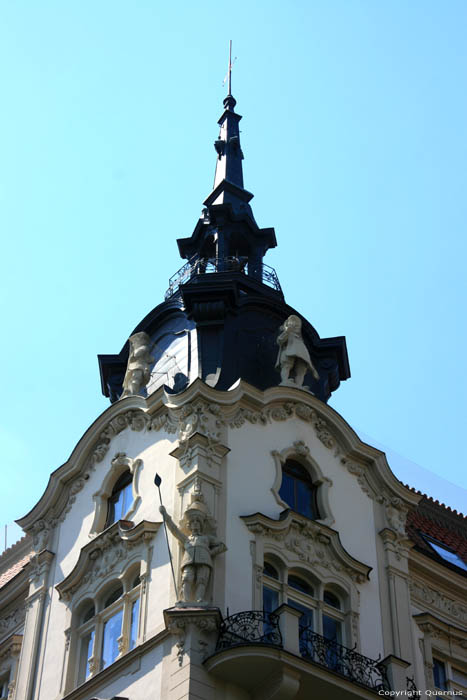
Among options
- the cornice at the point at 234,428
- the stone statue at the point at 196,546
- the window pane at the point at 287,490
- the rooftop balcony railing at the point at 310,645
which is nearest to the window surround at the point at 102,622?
the stone statue at the point at 196,546

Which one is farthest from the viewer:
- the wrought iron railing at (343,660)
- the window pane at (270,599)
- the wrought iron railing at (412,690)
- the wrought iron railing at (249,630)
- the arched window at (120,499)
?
the arched window at (120,499)

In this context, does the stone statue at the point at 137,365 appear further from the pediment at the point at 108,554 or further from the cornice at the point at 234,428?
the pediment at the point at 108,554

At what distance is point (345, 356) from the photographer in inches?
1129

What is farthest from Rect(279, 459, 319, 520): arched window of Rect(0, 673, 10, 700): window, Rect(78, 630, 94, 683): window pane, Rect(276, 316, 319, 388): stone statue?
Rect(0, 673, 10, 700): window

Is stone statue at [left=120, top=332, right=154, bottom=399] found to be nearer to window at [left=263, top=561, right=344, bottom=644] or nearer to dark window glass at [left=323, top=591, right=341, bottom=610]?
window at [left=263, top=561, right=344, bottom=644]

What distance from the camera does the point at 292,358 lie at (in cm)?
2583

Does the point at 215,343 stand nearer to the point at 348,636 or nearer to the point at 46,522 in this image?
the point at 46,522

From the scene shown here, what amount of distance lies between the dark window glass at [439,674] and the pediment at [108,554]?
5.95 metres

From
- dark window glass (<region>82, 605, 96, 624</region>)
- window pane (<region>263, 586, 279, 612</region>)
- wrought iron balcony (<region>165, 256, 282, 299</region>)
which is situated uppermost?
wrought iron balcony (<region>165, 256, 282, 299</region>)

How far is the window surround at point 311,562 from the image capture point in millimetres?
21891

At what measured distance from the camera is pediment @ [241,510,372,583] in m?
22.2

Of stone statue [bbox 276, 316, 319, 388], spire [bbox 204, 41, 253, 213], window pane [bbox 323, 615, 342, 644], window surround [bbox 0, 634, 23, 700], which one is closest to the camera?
window pane [bbox 323, 615, 342, 644]

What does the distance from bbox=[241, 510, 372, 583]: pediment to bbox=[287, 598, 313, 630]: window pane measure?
31.2 inches

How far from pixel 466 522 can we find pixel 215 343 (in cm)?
915
